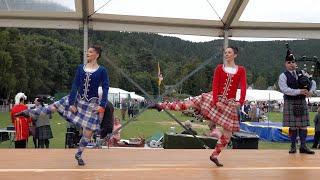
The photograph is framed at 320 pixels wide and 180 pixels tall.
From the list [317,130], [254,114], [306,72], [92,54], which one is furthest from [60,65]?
[92,54]

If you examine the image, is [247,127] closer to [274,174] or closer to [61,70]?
[274,174]

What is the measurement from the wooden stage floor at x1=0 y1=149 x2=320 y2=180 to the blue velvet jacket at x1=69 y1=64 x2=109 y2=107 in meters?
0.90

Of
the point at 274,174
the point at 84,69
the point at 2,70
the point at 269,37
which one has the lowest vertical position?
the point at 274,174

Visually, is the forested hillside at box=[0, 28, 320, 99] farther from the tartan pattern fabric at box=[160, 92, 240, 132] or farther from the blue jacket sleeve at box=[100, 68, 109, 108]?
the blue jacket sleeve at box=[100, 68, 109, 108]

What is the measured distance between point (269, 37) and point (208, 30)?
1316mm

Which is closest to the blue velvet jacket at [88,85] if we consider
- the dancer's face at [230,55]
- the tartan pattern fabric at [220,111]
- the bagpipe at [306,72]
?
the tartan pattern fabric at [220,111]

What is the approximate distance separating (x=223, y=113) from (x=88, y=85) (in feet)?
5.94

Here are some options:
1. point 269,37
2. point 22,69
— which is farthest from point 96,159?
point 22,69

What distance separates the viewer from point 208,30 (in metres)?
10.4

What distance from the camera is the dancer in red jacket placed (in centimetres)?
643

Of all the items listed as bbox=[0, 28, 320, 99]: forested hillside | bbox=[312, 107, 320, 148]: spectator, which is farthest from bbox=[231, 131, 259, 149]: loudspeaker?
bbox=[0, 28, 320, 99]: forested hillside

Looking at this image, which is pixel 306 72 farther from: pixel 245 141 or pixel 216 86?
pixel 245 141

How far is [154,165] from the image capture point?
21.6ft

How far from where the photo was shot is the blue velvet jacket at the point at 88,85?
6312 mm
